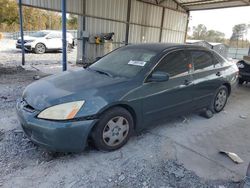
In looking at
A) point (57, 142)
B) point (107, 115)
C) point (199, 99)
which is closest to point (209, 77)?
point (199, 99)

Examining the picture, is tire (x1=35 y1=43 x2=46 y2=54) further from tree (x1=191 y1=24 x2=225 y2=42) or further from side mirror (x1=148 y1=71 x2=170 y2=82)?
tree (x1=191 y1=24 x2=225 y2=42)

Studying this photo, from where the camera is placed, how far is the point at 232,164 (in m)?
2.85

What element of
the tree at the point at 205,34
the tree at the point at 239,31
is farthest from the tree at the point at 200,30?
the tree at the point at 239,31

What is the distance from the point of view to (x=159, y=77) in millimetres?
3023

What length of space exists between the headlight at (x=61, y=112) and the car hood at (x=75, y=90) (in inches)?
2.1

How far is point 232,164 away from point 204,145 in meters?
0.51

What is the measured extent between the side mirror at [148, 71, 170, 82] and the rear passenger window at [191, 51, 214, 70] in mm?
1033

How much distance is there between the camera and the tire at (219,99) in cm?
448

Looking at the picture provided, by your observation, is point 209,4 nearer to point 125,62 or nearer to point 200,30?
point 125,62

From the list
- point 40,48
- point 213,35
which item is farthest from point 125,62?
point 213,35

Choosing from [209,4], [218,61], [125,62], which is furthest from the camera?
[209,4]

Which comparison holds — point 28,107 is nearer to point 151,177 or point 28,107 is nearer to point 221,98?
point 151,177

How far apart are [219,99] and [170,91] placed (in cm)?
182

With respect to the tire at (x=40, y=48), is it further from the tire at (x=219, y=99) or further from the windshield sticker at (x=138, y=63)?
the tire at (x=219, y=99)
